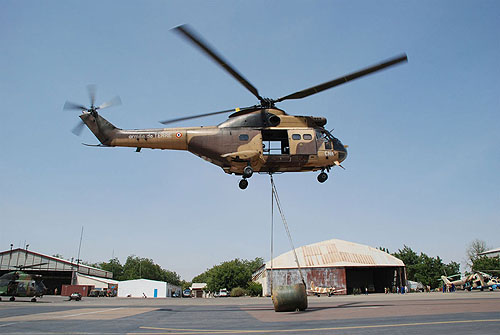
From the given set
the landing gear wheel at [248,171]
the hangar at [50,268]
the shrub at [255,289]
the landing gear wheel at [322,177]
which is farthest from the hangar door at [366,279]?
the hangar at [50,268]

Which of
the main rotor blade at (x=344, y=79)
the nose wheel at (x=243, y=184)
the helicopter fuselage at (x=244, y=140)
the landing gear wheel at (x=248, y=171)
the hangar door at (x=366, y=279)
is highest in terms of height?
the main rotor blade at (x=344, y=79)

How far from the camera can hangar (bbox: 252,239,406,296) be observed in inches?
2090

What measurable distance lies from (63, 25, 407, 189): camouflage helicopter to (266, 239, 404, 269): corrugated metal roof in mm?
39335

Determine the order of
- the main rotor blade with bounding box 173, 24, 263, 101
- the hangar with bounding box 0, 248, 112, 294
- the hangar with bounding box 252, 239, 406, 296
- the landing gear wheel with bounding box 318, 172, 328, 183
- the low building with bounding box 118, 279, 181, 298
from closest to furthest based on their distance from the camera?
1. the main rotor blade with bounding box 173, 24, 263, 101
2. the landing gear wheel with bounding box 318, 172, 328, 183
3. the hangar with bounding box 252, 239, 406, 296
4. the hangar with bounding box 0, 248, 112, 294
5. the low building with bounding box 118, 279, 181, 298

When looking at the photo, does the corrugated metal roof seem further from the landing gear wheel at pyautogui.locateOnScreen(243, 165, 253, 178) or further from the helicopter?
the landing gear wheel at pyautogui.locateOnScreen(243, 165, 253, 178)

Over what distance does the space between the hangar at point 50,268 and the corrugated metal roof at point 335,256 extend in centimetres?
4144

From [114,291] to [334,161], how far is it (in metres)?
70.9

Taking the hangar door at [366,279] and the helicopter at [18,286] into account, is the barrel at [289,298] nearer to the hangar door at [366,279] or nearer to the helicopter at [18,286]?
the helicopter at [18,286]

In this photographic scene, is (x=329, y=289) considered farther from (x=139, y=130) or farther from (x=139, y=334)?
(x=139, y=334)

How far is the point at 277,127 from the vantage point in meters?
18.3

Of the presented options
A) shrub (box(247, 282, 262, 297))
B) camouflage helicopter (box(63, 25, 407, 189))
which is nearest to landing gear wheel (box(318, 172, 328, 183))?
camouflage helicopter (box(63, 25, 407, 189))

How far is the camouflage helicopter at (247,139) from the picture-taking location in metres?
17.8

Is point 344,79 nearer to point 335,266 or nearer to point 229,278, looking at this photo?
point 335,266

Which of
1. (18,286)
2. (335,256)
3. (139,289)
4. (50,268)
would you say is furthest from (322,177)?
(50,268)
